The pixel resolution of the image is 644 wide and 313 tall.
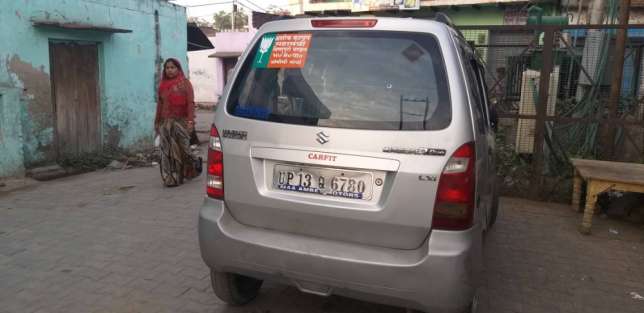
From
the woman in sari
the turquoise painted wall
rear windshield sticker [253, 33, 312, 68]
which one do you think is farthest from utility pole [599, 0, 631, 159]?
the turquoise painted wall

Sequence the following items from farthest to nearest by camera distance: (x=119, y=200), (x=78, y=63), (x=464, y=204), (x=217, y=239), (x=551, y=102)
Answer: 1. (x=78, y=63)
2. (x=551, y=102)
3. (x=119, y=200)
4. (x=217, y=239)
5. (x=464, y=204)

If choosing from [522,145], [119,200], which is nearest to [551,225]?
[522,145]

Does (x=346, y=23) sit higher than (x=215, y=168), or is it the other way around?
(x=346, y=23)

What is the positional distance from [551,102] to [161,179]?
17.8 ft

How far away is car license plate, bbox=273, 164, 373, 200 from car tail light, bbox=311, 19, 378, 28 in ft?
2.63

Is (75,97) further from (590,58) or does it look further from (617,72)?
(617,72)

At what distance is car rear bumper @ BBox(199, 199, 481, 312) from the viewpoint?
98.3 inches

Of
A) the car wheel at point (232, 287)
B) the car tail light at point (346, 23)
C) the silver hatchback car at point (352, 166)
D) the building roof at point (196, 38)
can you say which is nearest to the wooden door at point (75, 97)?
the building roof at point (196, 38)

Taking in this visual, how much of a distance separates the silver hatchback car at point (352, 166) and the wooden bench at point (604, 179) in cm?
274

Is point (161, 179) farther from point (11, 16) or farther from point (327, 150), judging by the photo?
point (327, 150)

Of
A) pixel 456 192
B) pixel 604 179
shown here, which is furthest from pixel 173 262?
pixel 604 179

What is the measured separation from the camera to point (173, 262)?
13.8 ft

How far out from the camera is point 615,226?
5586 millimetres

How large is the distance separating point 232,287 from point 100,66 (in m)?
6.73
